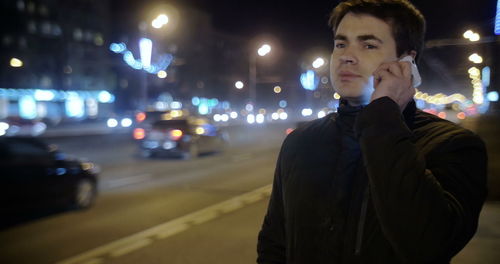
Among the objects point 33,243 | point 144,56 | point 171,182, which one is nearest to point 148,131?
point 171,182

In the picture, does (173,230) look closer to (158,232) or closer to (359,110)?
(158,232)

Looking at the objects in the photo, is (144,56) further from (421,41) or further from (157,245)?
(421,41)

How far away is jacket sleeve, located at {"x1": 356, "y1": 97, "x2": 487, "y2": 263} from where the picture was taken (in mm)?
1384

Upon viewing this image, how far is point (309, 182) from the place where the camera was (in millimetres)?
1747

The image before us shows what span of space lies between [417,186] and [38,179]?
8179 millimetres

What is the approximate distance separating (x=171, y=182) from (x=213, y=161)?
527 centimetres

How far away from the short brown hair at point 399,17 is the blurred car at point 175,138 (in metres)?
16.3

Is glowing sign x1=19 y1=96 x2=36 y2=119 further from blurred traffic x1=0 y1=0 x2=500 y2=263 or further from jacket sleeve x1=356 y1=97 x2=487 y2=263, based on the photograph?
jacket sleeve x1=356 y1=97 x2=487 y2=263

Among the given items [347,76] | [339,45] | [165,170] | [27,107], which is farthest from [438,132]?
[27,107]

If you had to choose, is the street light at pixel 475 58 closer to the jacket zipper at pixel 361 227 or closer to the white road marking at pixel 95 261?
the white road marking at pixel 95 261

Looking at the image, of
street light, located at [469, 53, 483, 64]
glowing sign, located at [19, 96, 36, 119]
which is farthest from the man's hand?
glowing sign, located at [19, 96, 36, 119]

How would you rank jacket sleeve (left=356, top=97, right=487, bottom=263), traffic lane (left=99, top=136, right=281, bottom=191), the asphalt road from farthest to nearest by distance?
1. traffic lane (left=99, top=136, right=281, bottom=191)
2. the asphalt road
3. jacket sleeve (left=356, top=97, right=487, bottom=263)

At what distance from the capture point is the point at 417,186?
138 centimetres

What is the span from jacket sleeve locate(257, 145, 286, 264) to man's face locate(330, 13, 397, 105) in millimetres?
456
